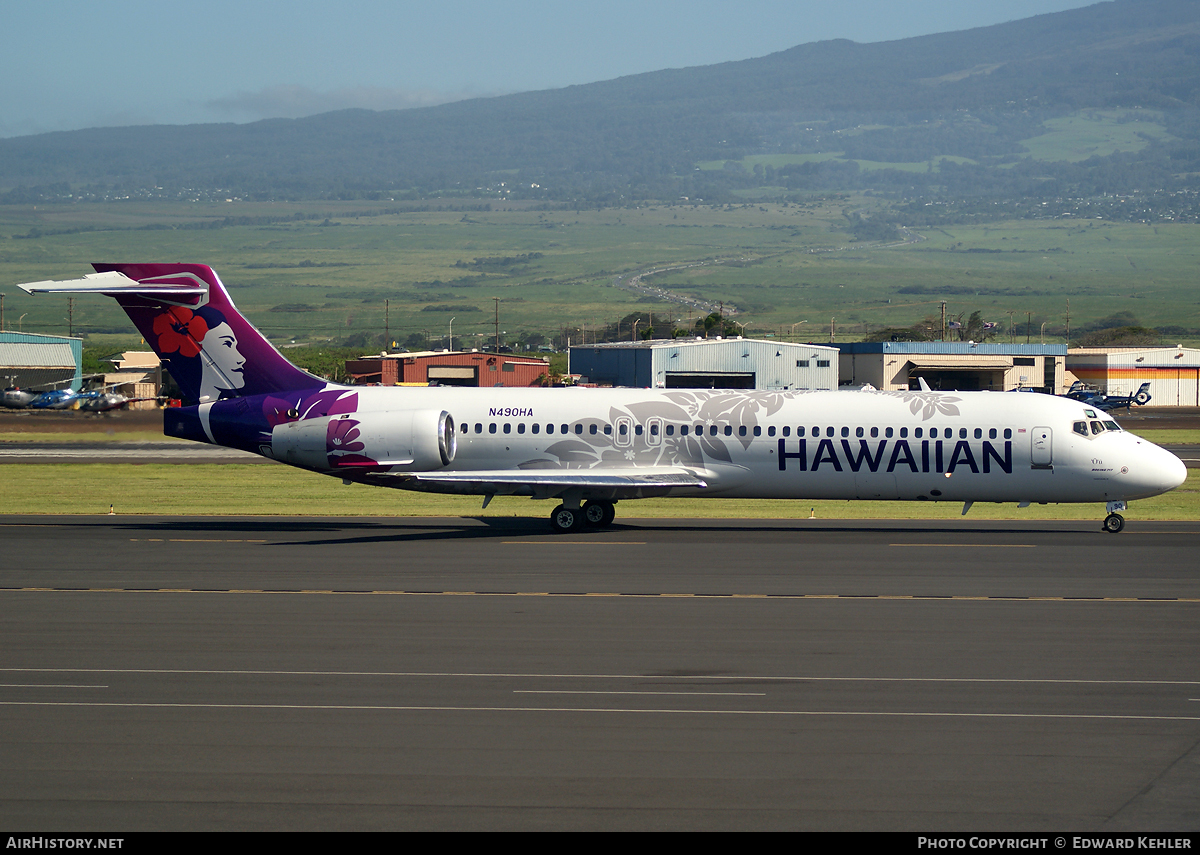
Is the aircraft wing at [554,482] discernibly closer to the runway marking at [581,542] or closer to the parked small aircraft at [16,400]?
the runway marking at [581,542]

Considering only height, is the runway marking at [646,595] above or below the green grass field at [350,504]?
above

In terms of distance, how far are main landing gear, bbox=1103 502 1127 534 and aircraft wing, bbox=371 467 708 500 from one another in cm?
1111

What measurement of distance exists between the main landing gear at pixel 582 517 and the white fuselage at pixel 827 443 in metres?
1.13

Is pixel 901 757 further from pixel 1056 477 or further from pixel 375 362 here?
pixel 375 362

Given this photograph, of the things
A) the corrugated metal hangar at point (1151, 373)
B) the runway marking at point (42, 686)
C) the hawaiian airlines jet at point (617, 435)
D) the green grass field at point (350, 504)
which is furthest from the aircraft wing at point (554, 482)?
the corrugated metal hangar at point (1151, 373)

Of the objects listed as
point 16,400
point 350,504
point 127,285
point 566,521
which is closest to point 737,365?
point 16,400

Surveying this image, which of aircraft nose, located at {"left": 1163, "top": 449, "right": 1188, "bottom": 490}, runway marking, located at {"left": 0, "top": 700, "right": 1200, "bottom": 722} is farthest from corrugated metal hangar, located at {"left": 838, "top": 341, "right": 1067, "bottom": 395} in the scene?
runway marking, located at {"left": 0, "top": 700, "right": 1200, "bottom": 722}

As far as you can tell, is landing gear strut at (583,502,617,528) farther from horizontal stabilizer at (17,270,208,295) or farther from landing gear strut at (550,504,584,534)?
horizontal stabilizer at (17,270,208,295)

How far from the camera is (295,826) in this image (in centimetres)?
1169

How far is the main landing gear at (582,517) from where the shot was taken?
3456 cm

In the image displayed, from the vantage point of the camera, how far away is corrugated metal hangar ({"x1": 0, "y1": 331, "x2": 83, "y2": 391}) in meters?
120

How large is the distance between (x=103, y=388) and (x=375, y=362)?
24.6m

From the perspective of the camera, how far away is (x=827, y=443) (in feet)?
113
